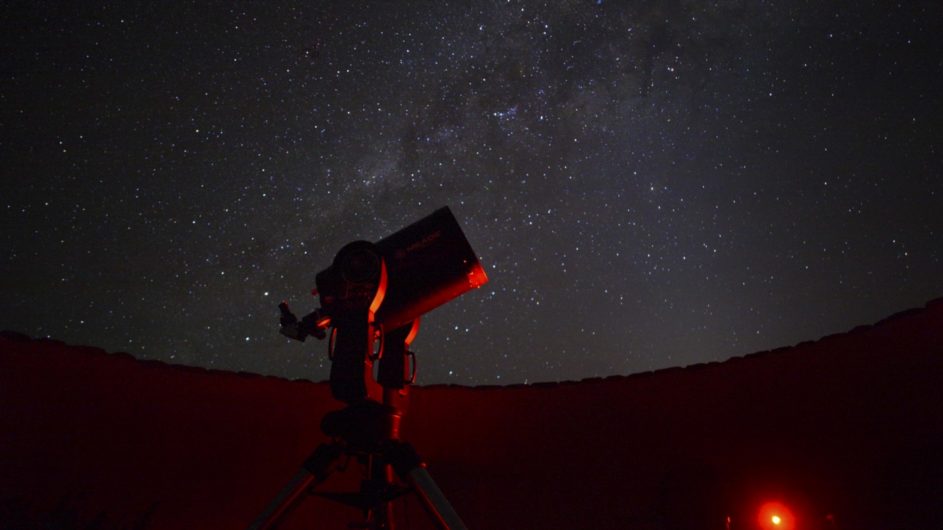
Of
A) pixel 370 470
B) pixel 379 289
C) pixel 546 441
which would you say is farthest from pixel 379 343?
pixel 546 441

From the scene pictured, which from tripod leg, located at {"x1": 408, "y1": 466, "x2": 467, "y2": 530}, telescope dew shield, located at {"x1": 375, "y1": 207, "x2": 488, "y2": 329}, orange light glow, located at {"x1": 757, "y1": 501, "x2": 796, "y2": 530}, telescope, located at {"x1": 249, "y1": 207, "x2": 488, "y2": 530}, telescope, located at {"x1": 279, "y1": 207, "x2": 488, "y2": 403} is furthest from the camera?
orange light glow, located at {"x1": 757, "y1": 501, "x2": 796, "y2": 530}

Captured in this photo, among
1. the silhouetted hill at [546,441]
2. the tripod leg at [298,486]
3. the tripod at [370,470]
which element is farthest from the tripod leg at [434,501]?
the silhouetted hill at [546,441]

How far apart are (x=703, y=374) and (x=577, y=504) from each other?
4.47 ft

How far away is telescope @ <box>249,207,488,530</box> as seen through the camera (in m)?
1.81

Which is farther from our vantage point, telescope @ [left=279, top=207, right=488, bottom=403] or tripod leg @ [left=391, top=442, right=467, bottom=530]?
telescope @ [left=279, top=207, right=488, bottom=403]

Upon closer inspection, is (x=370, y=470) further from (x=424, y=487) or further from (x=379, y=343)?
(x=379, y=343)

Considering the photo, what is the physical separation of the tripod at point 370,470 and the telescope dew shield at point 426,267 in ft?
1.90

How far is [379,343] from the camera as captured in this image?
2201 mm

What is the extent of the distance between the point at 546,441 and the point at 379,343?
8.32 feet

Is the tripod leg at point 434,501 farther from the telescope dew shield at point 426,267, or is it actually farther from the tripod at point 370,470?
the telescope dew shield at point 426,267

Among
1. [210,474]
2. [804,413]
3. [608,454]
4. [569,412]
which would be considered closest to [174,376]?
[210,474]

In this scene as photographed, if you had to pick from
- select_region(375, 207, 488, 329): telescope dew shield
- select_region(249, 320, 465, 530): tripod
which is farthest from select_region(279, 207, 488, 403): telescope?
select_region(249, 320, 465, 530): tripod

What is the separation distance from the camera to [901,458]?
3.08m

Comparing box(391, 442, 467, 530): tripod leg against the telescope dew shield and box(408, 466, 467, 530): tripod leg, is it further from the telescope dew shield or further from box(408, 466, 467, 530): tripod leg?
the telescope dew shield
